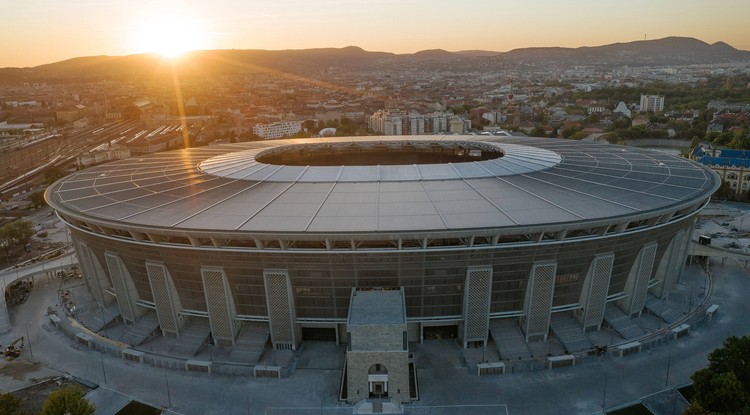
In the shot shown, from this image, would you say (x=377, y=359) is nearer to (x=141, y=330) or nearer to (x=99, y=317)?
(x=141, y=330)

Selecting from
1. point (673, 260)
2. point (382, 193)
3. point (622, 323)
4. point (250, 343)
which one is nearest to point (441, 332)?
point (382, 193)

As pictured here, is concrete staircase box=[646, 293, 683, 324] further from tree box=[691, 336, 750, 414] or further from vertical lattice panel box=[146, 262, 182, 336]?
vertical lattice panel box=[146, 262, 182, 336]

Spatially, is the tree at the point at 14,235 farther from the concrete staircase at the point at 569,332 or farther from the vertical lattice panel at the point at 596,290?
the vertical lattice panel at the point at 596,290

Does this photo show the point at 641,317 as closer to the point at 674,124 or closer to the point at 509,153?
the point at 509,153

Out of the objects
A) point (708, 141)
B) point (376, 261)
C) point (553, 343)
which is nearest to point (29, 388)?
point (376, 261)

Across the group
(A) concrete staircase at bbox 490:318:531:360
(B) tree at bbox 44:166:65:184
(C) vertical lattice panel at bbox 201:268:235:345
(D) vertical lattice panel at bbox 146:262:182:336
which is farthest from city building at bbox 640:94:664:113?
(D) vertical lattice panel at bbox 146:262:182:336
